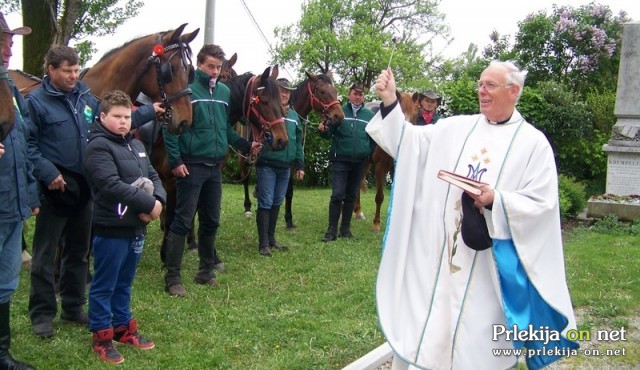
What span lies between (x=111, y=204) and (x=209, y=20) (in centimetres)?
691

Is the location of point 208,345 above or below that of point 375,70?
below

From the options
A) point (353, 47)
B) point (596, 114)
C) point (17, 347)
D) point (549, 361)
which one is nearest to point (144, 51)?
point (17, 347)

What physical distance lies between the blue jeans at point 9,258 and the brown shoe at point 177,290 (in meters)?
1.77

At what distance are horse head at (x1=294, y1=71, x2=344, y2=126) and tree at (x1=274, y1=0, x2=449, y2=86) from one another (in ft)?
57.4

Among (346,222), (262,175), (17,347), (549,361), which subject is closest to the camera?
(549,361)

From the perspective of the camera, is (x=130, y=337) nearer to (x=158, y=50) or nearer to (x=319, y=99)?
(x=158, y=50)

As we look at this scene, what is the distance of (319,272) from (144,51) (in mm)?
2821

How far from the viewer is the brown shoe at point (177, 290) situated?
16.2 feet

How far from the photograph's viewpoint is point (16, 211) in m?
3.18

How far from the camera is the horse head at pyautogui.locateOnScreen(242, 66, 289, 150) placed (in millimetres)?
6293

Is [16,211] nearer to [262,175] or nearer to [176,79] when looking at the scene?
[176,79]

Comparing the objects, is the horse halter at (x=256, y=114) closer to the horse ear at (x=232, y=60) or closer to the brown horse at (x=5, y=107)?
the horse ear at (x=232, y=60)

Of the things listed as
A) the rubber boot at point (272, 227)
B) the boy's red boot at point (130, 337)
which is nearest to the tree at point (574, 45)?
the rubber boot at point (272, 227)

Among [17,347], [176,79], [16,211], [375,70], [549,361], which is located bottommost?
[17,347]
